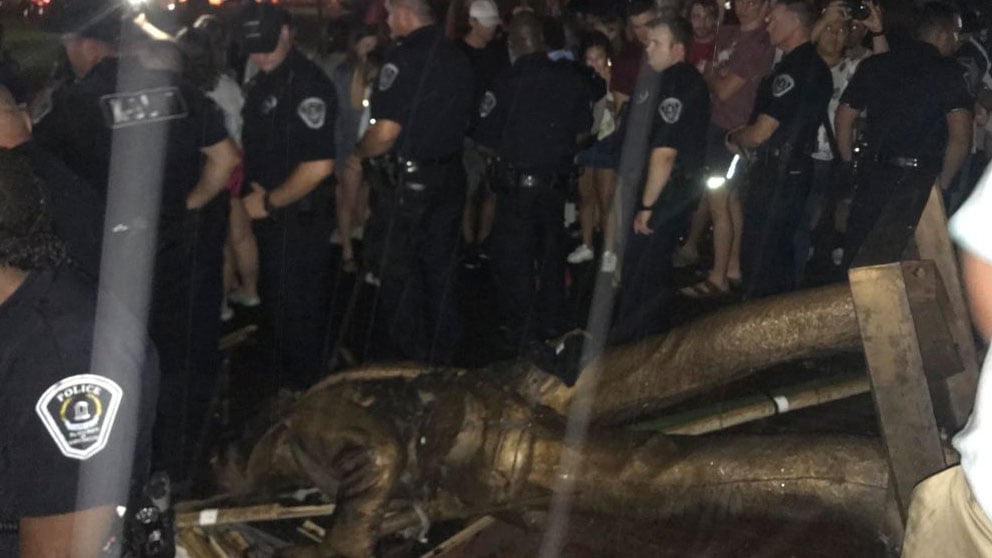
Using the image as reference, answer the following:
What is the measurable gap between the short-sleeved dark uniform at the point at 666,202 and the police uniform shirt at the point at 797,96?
58cm

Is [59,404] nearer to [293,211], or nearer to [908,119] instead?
[293,211]

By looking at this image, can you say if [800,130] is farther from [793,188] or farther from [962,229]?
[962,229]

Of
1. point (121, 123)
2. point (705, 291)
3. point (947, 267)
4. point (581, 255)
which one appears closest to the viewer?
point (947, 267)

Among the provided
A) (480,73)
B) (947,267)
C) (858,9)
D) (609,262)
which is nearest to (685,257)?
(609,262)

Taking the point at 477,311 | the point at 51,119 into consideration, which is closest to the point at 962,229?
the point at 51,119

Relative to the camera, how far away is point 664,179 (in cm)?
535

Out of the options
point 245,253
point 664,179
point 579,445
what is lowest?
point 579,445

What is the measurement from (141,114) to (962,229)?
2.76 meters

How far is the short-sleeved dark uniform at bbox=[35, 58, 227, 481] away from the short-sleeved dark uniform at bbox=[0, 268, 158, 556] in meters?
1.59

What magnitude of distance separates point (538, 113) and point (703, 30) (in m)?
2.41

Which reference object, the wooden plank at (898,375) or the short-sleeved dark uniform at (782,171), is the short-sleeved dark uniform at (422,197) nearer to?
the short-sleeved dark uniform at (782,171)

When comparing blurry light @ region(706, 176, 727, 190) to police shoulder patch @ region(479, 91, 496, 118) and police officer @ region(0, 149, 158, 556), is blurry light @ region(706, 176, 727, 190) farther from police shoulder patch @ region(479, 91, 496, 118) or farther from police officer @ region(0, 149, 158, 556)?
police officer @ region(0, 149, 158, 556)

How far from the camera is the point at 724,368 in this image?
3232 mm

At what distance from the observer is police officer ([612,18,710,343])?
17.1 ft
